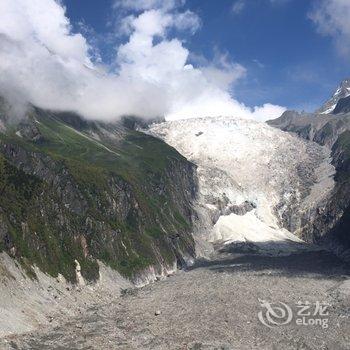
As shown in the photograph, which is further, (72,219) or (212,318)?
(72,219)

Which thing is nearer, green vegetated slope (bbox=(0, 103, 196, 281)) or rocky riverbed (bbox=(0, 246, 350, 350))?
rocky riverbed (bbox=(0, 246, 350, 350))

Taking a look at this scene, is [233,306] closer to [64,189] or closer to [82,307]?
[82,307]

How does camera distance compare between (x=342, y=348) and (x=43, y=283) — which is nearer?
(x=342, y=348)

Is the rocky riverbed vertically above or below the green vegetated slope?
below

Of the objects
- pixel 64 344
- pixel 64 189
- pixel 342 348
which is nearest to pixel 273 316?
pixel 342 348

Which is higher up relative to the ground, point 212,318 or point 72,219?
point 72,219

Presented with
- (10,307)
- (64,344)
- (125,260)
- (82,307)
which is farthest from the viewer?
(125,260)

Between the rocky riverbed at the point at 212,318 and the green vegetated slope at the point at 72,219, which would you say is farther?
the green vegetated slope at the point at 72,219

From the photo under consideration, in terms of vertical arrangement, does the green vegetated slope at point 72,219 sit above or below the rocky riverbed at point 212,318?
above
